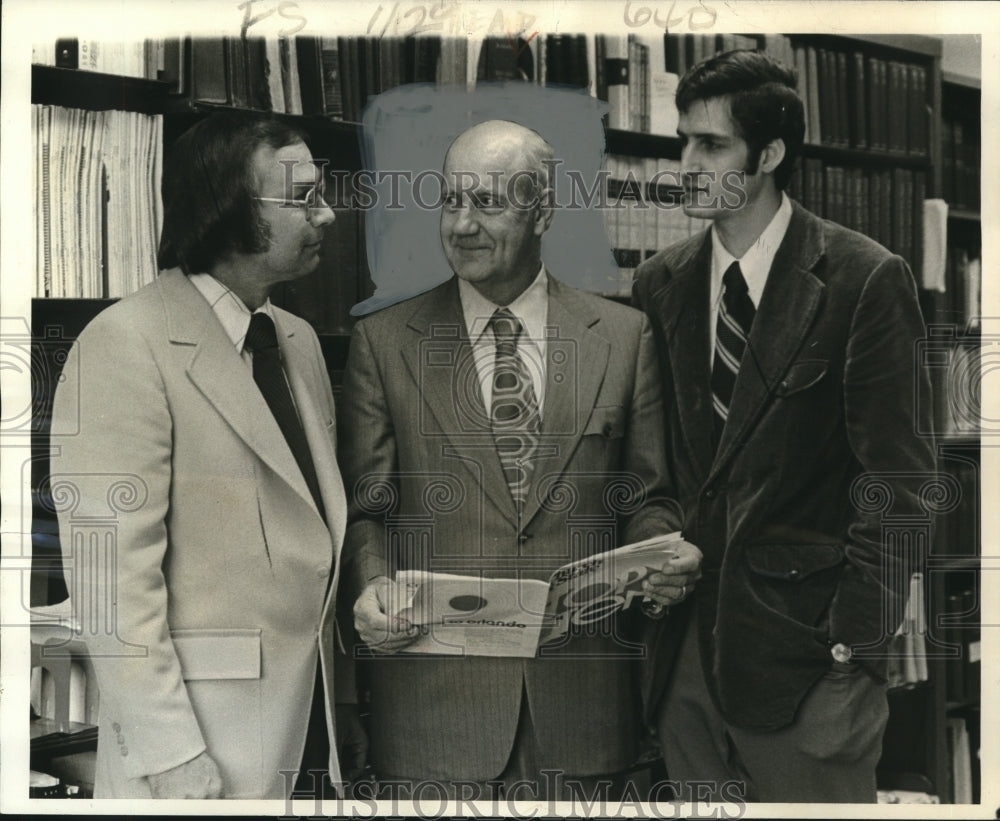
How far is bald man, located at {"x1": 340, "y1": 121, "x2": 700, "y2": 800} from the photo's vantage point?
144 inches

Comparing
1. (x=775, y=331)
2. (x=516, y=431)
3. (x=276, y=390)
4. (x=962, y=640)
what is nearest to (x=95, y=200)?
(x=276, y=390)

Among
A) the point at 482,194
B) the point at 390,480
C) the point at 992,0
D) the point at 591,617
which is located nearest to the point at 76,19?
the point at 482,194

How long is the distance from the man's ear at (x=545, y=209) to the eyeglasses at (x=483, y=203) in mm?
16

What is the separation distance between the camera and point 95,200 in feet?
12.2

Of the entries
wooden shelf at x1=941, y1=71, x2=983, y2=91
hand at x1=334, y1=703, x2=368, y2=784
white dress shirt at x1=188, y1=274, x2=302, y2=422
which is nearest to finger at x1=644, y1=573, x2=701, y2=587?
hand at x1=334, y1=703, x2=368, y2=784

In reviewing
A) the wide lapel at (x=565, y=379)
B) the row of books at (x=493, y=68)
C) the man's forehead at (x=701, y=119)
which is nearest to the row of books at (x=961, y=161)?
the row of books at (x=493, y=68)

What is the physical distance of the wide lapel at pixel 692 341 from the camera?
145 inches

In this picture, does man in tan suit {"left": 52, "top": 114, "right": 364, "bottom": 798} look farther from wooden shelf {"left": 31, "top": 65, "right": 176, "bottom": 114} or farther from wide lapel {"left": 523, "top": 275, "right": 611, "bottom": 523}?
wide lapel {"left": 523, "top": 275, "right": 611, "bottom": 523}

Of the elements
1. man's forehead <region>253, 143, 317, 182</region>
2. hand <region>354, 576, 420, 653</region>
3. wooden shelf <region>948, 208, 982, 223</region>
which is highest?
man's forehead <region>253, 143, 317, 182</region>

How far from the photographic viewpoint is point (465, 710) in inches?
144

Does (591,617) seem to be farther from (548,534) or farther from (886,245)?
(886,245)

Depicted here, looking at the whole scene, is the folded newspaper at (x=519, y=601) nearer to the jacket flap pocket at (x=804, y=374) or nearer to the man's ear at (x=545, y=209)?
the jacket flap pocket at (x=804, y=374)

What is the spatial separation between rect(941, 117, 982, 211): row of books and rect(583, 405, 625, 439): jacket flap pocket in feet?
3.62

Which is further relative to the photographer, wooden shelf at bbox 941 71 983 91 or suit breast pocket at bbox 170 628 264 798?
wooden shelf at bbox 941 71 983 91
